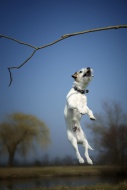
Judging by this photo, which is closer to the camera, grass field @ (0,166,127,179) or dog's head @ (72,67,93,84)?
dog's head @ (72,67,93,84)

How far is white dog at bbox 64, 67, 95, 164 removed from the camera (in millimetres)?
1587

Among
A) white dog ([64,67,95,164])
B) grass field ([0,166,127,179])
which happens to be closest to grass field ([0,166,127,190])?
grass field ([0,166,127,179])

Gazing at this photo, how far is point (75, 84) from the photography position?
5.54 ft

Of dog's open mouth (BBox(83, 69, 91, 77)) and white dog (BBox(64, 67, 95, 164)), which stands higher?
dog's open mouth (BBox(83, 69, 91, 77))

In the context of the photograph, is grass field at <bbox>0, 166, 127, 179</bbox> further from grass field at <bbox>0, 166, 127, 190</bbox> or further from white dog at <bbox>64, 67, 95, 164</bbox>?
white dog at <bbox>64, 67, 95, 164</bbox>

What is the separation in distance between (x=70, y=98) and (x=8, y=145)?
1969 cm

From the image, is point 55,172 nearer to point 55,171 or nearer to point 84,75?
point 55,171

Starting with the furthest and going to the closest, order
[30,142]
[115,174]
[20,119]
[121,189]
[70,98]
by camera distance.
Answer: [115,174] < [30,142] < [20,119] < [121,189] < [70,98]

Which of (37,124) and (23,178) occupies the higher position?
(37,124)

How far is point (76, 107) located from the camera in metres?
1.55

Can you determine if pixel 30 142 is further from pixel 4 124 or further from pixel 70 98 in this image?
pixel 70 98

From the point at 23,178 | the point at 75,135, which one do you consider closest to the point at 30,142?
the point at 23,178

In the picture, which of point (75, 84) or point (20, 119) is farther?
point (20, 119)

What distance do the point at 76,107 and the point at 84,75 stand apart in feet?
0.67
